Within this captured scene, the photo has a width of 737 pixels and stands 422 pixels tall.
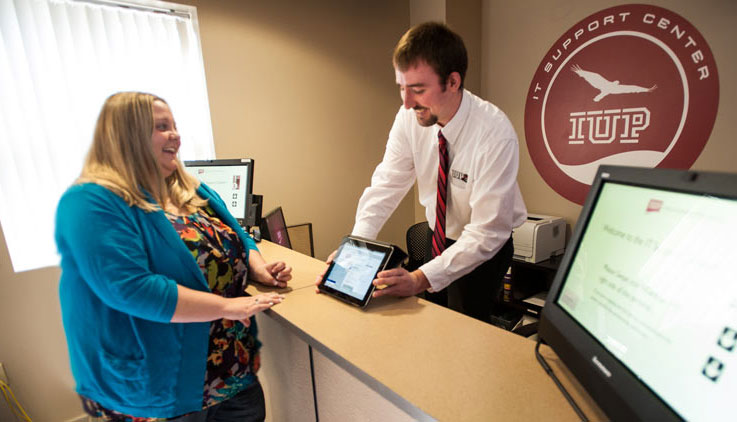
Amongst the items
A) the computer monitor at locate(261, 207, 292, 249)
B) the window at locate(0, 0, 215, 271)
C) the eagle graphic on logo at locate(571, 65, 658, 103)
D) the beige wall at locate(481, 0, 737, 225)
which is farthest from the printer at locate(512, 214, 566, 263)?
the window at locate(0, 0, 215, 271)

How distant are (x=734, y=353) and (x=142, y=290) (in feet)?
3.28

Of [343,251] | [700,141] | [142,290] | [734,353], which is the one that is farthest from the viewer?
[700,141]

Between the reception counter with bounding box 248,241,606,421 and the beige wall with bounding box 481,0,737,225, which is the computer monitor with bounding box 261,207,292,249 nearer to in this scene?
the reception counter with bounding box 248,241,606,421

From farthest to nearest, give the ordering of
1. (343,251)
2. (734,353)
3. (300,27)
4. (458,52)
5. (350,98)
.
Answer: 1. (350,98)
2. (300,27)
3. (458,52)
4. (343,251)
5. (734,353)

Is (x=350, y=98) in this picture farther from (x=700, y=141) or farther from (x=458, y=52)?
(x=700, y=141)

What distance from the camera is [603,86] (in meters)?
2.51

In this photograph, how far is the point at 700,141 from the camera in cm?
220

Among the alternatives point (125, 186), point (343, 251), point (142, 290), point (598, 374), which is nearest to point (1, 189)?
point (125, 186)

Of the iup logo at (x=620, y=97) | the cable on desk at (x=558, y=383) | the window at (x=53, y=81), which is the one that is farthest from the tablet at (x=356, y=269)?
the iup logo at (x=620, y=97)

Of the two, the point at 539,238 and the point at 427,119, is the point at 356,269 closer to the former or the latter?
the point at 427,119

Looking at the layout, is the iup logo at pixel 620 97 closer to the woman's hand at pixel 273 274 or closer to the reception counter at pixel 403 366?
the reception counter at pixel 403 366

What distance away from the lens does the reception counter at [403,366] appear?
669 mm

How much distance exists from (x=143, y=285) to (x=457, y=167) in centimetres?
109

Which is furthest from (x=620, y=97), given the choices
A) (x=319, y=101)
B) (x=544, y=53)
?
(x=319, y=101)
